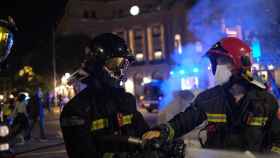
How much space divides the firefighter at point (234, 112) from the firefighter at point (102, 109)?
0.22 m

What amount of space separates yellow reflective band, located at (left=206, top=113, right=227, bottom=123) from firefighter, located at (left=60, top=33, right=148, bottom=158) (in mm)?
485

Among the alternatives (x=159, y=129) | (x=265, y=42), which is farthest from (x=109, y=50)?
(x=265, y=42)

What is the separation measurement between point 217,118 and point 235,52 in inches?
20.3

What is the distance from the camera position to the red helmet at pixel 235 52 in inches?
143

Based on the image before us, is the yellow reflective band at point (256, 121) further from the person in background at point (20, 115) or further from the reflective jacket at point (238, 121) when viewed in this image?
the person in background at point (20, 115)

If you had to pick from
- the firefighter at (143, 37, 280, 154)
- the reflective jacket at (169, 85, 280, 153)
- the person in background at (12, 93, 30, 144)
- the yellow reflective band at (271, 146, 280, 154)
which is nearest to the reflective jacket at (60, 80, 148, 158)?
the firefighter at (143, 37, 280, 154)

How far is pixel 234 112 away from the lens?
3.55 metres

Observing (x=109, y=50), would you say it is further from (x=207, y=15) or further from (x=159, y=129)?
(x=207, y=15)

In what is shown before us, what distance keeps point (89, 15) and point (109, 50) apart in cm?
7962

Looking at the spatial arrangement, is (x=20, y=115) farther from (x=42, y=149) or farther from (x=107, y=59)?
(x=107, y=59)

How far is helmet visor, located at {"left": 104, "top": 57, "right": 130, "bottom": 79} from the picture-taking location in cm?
354

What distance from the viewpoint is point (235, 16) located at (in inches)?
1108

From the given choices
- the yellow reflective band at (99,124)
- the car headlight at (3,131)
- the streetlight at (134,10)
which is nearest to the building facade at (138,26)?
the streetlight at (134,10)

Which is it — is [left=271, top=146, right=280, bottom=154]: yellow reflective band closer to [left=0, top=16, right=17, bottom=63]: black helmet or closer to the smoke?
[left=0, top=16, right=17, bottom=63]: black helmet
